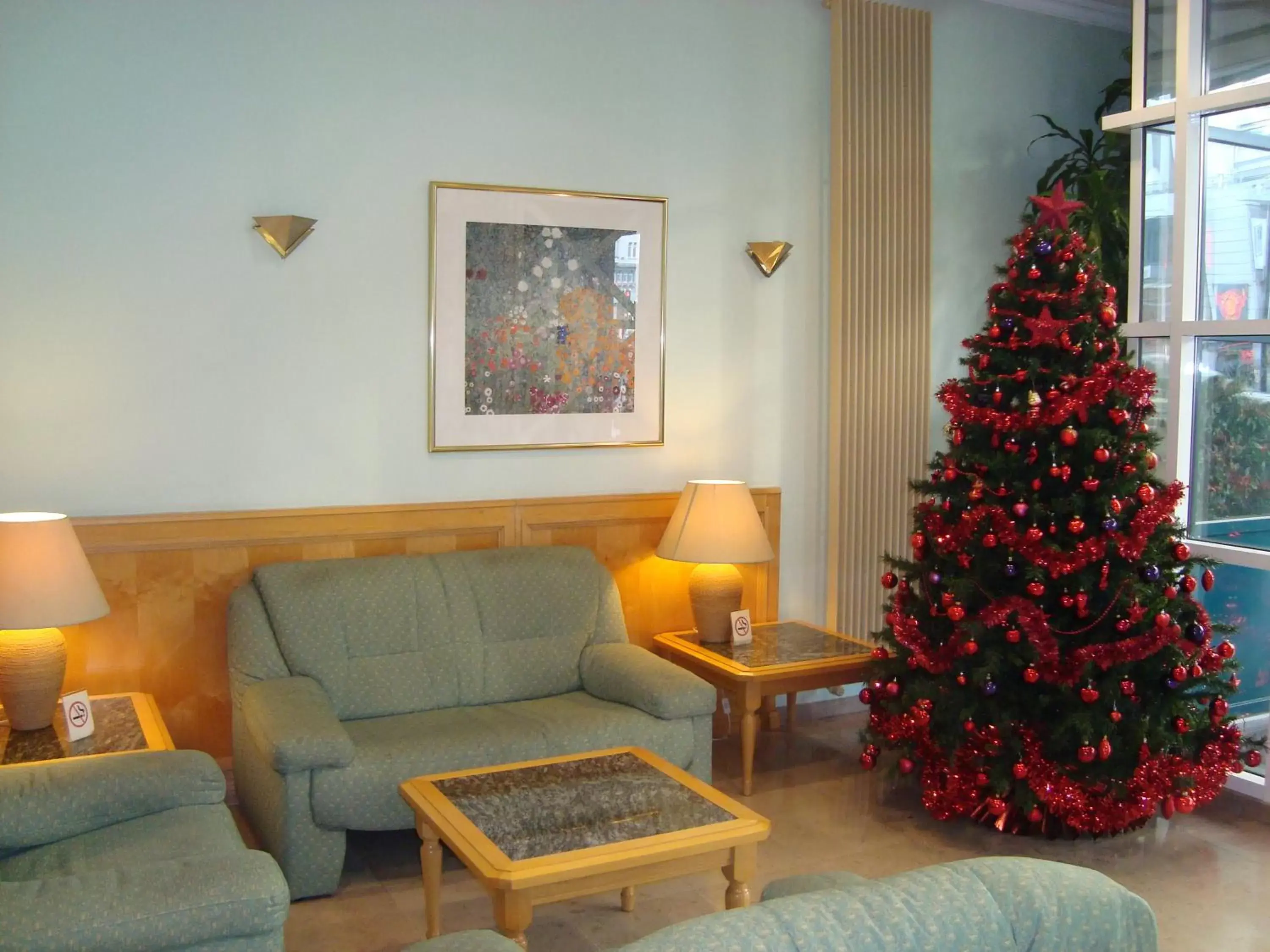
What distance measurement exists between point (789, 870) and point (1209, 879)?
124 centimetres

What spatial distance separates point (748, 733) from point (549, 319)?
5.46 feet

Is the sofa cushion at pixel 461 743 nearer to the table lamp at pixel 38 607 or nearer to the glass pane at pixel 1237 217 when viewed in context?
the table lamp at pixel 38 607

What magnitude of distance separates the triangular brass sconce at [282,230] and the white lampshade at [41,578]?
44.8 inches

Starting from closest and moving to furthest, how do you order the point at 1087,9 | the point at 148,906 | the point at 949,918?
the point at 949,918, the point at 148,906, the point at 1087,9

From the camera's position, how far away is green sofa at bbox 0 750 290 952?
2.32 meters

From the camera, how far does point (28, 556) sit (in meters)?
3.34

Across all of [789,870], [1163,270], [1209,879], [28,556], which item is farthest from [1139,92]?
[28,556]

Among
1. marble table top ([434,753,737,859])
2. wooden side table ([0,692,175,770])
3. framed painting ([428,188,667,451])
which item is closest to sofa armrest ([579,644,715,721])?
marble table top ([434,753,737,859])

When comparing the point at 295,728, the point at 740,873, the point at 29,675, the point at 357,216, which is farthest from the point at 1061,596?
the point at 29,675

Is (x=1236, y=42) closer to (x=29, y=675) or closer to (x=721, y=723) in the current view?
(x=721, y=723)

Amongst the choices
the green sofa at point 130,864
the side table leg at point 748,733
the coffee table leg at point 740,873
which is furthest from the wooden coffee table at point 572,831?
the side table leg at point 748,733

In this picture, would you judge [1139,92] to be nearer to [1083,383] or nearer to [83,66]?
[1083,383]

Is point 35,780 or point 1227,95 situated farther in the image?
point 1227,95

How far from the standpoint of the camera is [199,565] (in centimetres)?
399
